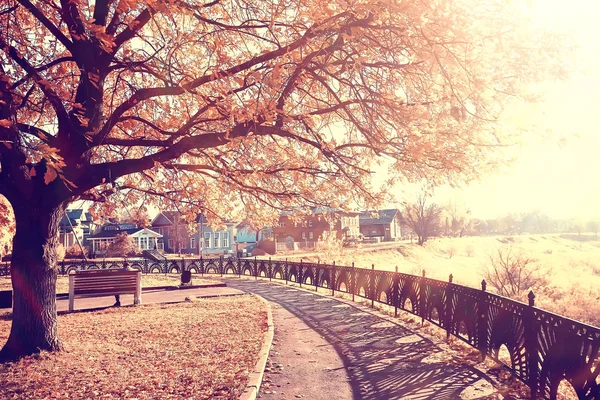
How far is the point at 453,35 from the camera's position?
240 inches

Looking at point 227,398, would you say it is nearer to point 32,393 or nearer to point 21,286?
point 32,393

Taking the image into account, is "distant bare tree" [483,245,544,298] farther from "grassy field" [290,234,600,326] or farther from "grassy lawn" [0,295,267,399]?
"grassy lawn" [0,295,267,399]

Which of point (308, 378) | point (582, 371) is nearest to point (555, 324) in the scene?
point (582, 371)


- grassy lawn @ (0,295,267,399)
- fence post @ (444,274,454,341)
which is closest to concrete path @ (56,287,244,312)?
grassy lawn @ (0,295,267,399)

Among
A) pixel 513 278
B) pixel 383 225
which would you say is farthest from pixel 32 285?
pixel 383 225

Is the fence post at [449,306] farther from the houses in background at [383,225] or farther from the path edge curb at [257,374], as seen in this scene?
the houses in background at [383,225]

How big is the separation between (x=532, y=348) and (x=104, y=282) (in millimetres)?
11537

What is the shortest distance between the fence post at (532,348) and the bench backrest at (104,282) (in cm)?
1134

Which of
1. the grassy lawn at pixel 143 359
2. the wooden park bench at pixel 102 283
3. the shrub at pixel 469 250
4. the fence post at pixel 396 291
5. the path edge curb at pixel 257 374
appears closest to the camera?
the path edge curb at pixel 257 374

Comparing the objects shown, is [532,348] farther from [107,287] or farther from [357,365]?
[107,287]

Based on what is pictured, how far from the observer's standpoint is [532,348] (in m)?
5.92

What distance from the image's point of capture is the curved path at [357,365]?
20.3 ft

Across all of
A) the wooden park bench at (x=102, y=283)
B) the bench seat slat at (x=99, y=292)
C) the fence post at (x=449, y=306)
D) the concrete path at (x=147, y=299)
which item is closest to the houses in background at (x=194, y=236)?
the concrete path at (x=147, y=299)

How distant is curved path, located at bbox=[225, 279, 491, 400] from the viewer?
20.3 ft
